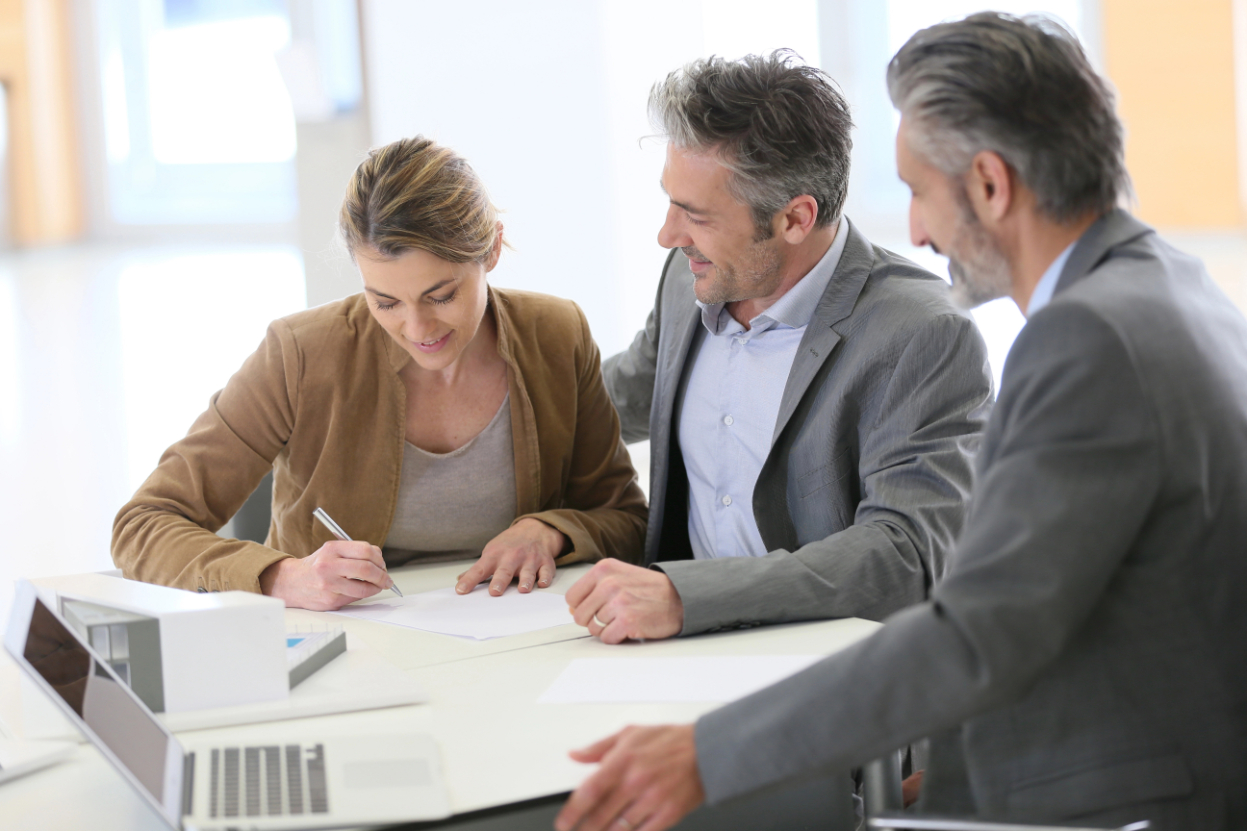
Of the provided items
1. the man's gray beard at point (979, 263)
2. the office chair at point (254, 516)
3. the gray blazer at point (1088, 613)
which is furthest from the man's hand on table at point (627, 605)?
the office chair at point (254, 516)

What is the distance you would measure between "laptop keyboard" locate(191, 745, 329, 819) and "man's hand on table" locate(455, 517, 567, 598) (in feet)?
2.18

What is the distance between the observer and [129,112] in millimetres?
11172

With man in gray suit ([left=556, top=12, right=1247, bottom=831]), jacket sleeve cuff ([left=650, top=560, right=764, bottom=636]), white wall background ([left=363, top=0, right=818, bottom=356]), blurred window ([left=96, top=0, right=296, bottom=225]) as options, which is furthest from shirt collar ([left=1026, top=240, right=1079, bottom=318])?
blurred window ([left=96, top=0, right=296, bottom=225])

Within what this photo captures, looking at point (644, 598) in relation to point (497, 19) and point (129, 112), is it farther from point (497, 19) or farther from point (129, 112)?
point (129, 112)

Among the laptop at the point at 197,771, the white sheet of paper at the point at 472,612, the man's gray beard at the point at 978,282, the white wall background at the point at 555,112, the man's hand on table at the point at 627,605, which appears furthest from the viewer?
the white wall background at the point at 555,112

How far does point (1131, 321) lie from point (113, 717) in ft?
3.33

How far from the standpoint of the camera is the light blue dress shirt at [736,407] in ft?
6.69

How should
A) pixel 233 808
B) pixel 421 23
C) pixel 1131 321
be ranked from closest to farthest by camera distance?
pixel 1131 321 → pixel 233 808 → pixel 421 23

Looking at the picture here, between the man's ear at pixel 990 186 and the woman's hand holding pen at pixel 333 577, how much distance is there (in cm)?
103

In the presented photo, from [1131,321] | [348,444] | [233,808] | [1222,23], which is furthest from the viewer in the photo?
[1222,23]

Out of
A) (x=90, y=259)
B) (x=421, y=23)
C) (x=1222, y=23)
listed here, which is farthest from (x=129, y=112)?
(x=1222, y=23)

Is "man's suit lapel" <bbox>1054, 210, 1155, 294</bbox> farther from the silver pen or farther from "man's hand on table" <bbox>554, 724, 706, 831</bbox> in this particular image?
the silver pen

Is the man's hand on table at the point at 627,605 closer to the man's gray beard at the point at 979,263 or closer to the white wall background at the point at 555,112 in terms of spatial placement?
the man's gray beard at the point at 979,263

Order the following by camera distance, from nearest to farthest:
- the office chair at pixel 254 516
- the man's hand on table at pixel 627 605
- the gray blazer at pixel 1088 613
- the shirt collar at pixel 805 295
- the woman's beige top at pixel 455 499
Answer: the gray blazer at pixel 1088 613 < the man's hand on table at pixel 627 605 < the shirt collar at pixel 805 295 < the woman's beige top at pixel 455 499 < the office chair at pixel 254 516
